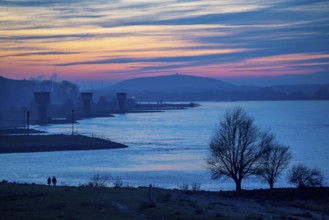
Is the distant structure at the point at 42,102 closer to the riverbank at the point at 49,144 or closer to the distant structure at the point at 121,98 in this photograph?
the distant structure at the point at 121,98

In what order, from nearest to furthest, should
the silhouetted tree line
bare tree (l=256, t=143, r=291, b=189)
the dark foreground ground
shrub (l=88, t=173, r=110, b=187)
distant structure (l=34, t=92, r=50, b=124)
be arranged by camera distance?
the dark foreground ground < shrub (l=88, t=173, r=110, b=187) < the silhouetted tree line < bare tree (l=256, t=143, r=291, b=189) < distant structure (l=34, t=92, r=50, b=124)

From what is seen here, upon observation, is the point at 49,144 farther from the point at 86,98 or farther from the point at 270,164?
the point at 86,98

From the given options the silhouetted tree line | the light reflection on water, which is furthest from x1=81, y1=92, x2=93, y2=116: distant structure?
the silhouetted tree line

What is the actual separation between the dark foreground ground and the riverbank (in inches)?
1673

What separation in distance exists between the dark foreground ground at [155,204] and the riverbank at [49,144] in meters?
42.5

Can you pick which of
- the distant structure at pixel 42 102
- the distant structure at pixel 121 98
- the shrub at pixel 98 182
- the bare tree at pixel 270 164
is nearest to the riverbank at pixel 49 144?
the shrub at pixel 98 182

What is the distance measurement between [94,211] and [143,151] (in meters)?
45.6

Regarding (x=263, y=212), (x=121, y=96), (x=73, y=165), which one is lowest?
(x=263, y=212)

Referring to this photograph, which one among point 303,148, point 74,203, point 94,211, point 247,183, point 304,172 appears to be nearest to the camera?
point 94,211

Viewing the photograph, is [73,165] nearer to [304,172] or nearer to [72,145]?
[72,145]

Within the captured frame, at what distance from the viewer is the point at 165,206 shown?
18.0 m

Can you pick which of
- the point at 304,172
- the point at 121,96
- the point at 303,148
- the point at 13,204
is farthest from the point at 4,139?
the point at 121,96

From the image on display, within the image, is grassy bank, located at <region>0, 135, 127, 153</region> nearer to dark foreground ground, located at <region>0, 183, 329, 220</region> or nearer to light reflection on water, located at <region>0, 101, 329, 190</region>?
light reflection on water, located at <region>0, 101, 329, 190</region>

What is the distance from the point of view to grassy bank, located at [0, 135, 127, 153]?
65812 millimetres
